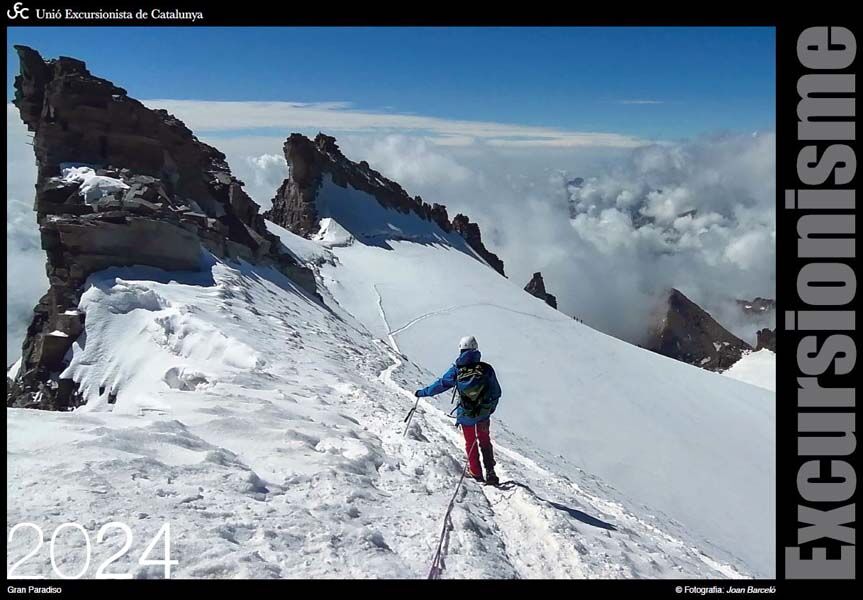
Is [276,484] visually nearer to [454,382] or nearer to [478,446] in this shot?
[454,382]

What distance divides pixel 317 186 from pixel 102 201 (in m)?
36.9

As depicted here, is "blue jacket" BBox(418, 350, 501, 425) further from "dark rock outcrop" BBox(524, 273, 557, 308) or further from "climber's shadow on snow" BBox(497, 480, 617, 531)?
"dark rock outcrop" BBox(524, 273, 557, 308)

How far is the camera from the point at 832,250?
22.7 feet

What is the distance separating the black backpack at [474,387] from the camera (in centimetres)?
852

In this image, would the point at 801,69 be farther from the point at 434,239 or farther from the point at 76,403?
the point at 434,239

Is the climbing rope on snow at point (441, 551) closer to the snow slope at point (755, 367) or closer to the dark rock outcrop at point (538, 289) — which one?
the dark rock outcrop at point (538, 289)

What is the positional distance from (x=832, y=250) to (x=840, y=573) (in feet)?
11.3

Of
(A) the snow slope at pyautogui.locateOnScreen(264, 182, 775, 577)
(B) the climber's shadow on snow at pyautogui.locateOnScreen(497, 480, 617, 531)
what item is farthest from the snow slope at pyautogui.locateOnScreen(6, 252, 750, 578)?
(A) the snow slope at pyautogui.locateOnScreen(264, 182, 775, 577)

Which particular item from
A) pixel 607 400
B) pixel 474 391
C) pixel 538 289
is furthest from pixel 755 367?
pixel 474 391

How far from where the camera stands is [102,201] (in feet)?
61.7

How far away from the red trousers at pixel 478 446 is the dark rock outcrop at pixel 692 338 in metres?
111

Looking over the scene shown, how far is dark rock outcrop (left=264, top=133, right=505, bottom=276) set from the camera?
174 ft

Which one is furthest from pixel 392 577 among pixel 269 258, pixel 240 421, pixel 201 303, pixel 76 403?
pixel 269 258
